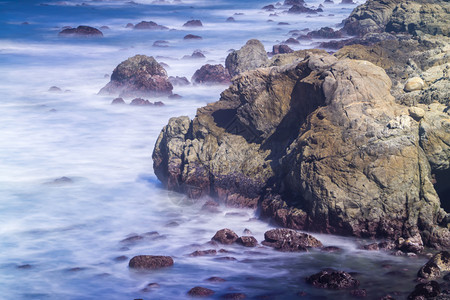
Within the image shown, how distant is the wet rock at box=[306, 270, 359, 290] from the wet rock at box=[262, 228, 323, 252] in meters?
1.14

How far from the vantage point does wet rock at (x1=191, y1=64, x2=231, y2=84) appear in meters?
24.7

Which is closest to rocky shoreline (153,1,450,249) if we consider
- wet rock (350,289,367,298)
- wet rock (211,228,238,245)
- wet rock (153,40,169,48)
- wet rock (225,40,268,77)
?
wet rock (211,228,238,245)

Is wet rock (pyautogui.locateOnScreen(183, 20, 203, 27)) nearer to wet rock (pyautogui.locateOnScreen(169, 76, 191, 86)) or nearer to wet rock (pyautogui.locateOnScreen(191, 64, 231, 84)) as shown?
wet rock (pyautogui.locateOnScreen(191, 64, 231, 84))

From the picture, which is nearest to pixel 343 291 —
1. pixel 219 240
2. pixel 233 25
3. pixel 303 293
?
pixel 303 293

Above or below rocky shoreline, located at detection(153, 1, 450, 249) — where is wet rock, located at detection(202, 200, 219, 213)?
below

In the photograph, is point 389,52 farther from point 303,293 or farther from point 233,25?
point 233,25

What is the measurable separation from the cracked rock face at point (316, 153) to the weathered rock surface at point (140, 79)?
31.7 ft

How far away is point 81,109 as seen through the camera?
2212cm

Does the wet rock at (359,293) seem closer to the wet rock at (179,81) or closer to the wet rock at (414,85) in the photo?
the wet rock at (414,85)

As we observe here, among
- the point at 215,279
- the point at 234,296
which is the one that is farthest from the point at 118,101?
the point at 234,296

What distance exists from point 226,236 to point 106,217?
3072 millimetres

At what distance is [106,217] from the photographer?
1192 cm

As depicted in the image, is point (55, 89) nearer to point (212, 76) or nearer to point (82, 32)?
point (212, 76)

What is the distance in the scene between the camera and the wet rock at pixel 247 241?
32.1 feet
